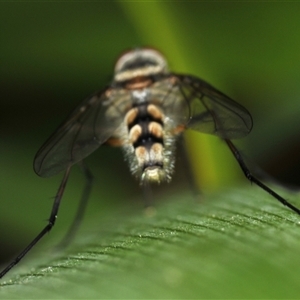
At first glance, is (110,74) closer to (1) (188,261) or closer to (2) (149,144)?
(2) (149,144)

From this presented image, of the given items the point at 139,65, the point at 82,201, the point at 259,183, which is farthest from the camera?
the point at 82,201

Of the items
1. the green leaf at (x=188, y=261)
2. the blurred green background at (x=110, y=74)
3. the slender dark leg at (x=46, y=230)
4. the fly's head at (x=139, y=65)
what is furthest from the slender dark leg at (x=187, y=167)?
the green leaf at (x=188, y=261)

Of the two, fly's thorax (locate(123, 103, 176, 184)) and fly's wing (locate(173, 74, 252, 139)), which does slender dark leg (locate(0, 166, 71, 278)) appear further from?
fly's wing (locate(173, 74, 252, 139))

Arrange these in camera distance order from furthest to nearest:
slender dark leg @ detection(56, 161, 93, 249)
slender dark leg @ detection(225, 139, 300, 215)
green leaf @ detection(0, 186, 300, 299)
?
1. slender dark leg @ detection(56, 161, 93, 249)
2. slender dark leg @ detection(225, 139, 300, 215)
3. green leaf @ detection(0, 186, 300, 299)

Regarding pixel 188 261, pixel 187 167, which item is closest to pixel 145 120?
pixel 187 167

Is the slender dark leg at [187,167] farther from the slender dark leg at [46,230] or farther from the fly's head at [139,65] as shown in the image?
the slender dark leg at [46,230]

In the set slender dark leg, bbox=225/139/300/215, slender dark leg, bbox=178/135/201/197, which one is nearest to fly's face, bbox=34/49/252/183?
slender dark leg, bbox=225/139/300/215
